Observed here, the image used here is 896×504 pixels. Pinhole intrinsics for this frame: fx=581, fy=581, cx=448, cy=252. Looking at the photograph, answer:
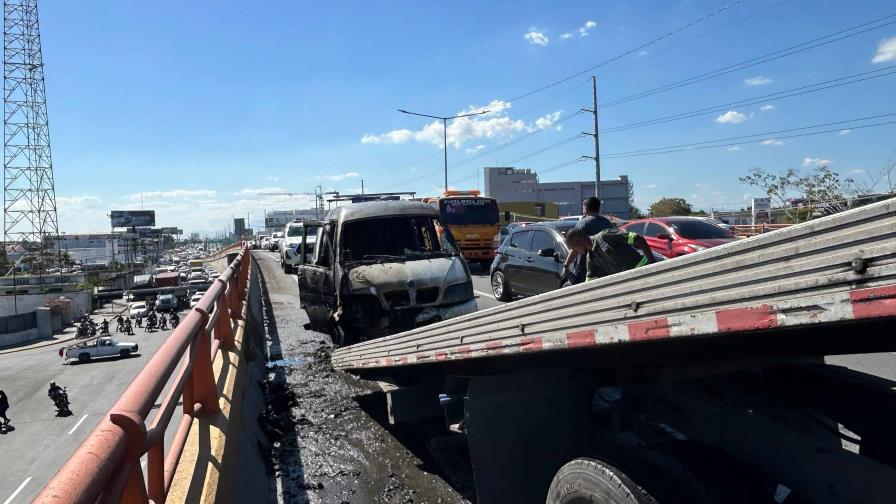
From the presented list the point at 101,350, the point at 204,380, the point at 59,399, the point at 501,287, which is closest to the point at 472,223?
the point at 501,287

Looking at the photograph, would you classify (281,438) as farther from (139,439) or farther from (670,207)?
(670,207)

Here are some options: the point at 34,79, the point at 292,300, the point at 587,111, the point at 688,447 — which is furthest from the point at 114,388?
the point at 34,79

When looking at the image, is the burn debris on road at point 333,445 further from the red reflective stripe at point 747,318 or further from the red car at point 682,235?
the red car at point 682,235

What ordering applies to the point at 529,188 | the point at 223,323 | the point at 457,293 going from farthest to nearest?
the point at 529,188 < the point at 457,293 < the point at 223,323

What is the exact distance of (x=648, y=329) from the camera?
6.86 ft

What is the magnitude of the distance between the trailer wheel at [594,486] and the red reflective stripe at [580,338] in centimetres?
55

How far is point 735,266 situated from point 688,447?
1230 mm

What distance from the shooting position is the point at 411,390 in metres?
5.07

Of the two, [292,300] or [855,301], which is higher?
[855,301]

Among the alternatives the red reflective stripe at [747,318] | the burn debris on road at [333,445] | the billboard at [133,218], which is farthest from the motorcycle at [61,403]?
the billboard at [133,218]

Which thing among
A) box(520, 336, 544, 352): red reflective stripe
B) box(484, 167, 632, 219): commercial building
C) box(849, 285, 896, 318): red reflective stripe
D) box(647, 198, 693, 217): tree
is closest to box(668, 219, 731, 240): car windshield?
box(520, 336, 544, 352): red reflective stripe

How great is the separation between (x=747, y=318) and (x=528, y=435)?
5.99 ft

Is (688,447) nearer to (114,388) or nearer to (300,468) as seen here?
(300,468)

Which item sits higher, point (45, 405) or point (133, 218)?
point (133, 218)
